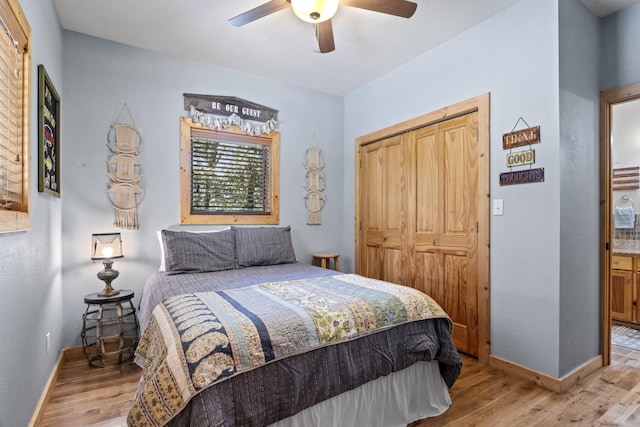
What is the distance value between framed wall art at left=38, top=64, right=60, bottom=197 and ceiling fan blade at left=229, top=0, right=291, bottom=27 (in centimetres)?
121

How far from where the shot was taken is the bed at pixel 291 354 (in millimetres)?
1280

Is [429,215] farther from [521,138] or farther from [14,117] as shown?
[14,117]

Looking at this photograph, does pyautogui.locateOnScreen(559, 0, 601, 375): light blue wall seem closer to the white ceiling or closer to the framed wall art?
the white ceiling

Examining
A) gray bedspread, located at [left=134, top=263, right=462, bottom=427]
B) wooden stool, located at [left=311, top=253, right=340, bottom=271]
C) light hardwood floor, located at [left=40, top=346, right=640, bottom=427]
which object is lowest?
light hardwood floor, located at [left=40, top=346, right=640, bottom=427]

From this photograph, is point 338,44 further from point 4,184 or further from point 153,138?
point 4,184

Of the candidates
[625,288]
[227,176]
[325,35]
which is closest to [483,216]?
[325,35]

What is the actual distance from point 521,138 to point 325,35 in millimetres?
1608

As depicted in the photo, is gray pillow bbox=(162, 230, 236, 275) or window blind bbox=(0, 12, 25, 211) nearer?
window blind bbox=(0, 12, 25, 211)

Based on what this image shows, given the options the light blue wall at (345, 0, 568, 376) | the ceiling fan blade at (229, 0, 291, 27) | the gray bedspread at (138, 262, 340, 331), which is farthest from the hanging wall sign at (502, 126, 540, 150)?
the ceiling fan blade at (229, 0, 291, 27)

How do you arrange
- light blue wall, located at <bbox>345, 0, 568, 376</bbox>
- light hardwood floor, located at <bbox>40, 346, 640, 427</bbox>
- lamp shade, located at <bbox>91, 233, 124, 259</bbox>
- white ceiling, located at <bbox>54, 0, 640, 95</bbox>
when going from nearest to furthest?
light hardwood floor, located at <bbox>40, 346, 640, 427</bbox> < light blue wall, located at <bbox>345, 0, 568, 376</bbox> < white ceiling, located at <bbox>54, 0, 640, 95</bbox> < lamp shade, located at <bbox>91, 233, 124, 259</bbox>

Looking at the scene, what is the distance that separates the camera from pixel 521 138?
7.90 ft

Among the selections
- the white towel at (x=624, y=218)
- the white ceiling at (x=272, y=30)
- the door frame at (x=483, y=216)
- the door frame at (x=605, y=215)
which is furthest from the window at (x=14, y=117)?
the white towel at (x=624, y=218)

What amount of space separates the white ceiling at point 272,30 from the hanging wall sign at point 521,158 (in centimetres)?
113

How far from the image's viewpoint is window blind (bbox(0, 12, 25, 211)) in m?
1.38
